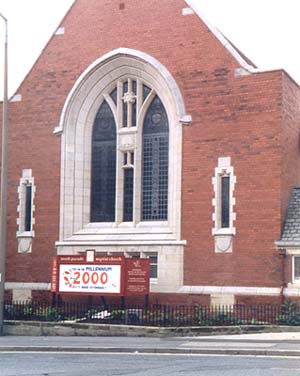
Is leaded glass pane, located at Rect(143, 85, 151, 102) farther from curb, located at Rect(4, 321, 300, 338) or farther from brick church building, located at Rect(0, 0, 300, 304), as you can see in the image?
curb, located at Rect(4, 321, 300, 338)

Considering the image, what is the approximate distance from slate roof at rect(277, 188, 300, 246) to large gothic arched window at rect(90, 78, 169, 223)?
4.40 meters

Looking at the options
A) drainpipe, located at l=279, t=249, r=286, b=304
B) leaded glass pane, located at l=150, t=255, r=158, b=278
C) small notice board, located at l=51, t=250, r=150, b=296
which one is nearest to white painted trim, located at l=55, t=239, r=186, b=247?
leaded glass pane, located at l=150, t=255, r=158, b=278

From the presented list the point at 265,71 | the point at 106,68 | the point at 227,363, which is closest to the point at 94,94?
the point at 106,68

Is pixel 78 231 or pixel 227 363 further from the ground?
pixel 78 231

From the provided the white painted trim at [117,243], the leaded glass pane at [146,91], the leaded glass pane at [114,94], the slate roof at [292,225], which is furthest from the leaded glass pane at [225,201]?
the leaded glass pane at [114,94]

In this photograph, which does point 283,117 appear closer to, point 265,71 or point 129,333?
point 265,71

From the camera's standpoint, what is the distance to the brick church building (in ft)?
85.9

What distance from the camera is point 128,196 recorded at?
29297 mm

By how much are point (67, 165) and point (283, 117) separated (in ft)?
26.9

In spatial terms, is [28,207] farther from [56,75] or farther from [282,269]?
[282,269]

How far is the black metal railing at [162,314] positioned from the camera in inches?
955

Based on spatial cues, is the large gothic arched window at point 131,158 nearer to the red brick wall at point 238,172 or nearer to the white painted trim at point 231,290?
the red brick wall at point 238,172

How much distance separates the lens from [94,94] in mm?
29938

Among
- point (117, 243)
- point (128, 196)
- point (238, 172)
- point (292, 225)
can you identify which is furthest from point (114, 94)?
point (292, 225)
